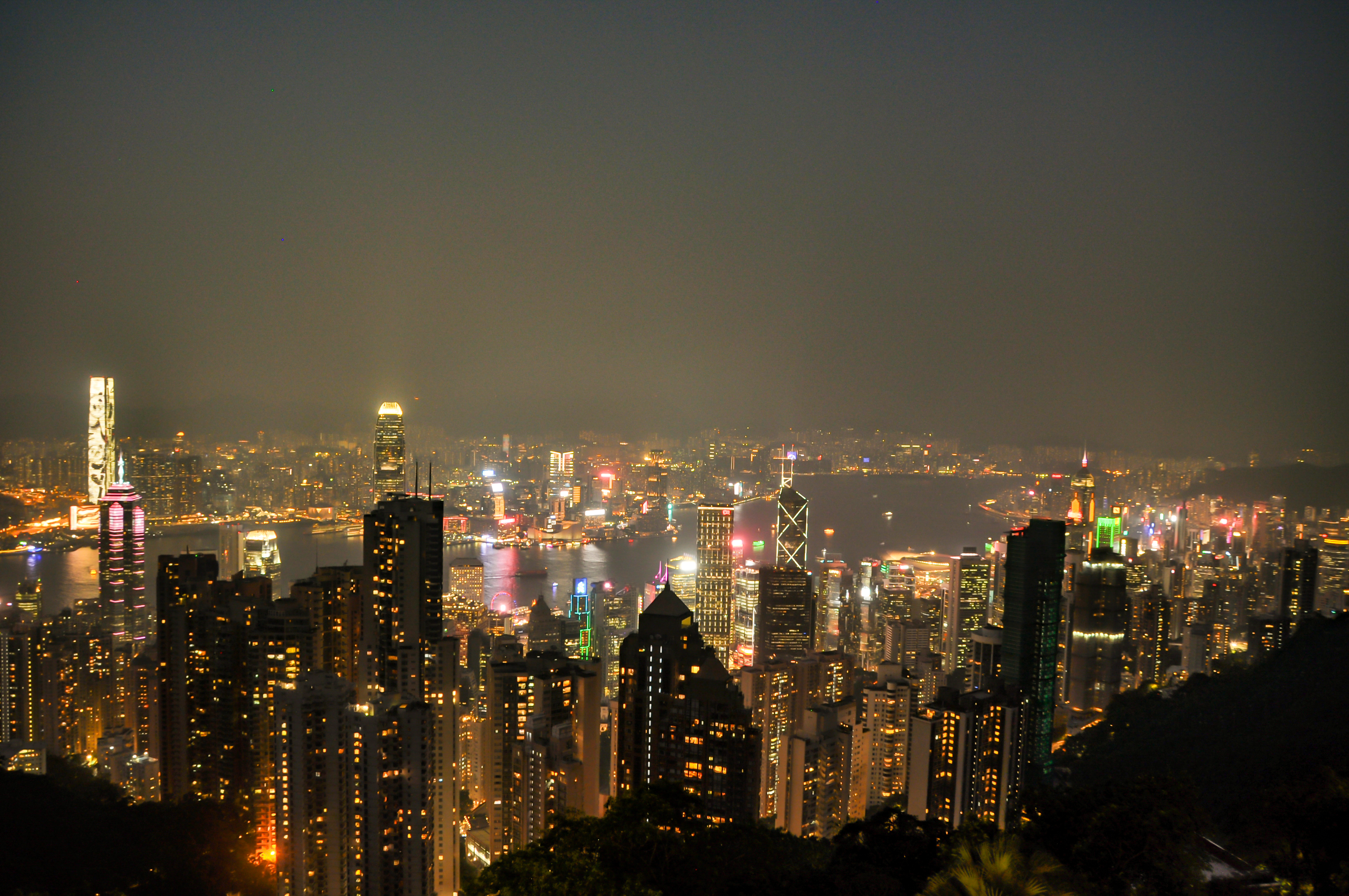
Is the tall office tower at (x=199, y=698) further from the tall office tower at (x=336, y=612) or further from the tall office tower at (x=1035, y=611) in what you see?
the tall office tower at (x=1035, y=611)

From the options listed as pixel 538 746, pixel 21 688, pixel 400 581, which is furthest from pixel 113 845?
pixel 21 688

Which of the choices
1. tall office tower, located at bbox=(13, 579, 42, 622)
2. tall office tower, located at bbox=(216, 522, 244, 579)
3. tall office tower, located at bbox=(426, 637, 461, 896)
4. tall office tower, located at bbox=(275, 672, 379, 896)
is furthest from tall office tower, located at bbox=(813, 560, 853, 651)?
tall office tower, located at bbox=(13, 579, 42, 622)

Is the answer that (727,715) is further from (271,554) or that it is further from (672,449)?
(672,449)

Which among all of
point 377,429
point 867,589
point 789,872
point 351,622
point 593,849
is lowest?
point 867,589

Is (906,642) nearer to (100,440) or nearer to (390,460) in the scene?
(390,460)

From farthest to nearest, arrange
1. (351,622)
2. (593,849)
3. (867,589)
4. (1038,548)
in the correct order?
(867,589), (1038,548), (351,622), (593,849)

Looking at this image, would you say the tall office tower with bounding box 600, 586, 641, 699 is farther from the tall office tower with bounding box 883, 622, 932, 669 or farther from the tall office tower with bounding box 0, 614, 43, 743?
the tall office tower with bounding box 0, 614, 43, 743

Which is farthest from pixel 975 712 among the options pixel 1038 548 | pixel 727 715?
pixel 1038 548
